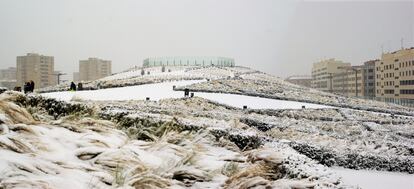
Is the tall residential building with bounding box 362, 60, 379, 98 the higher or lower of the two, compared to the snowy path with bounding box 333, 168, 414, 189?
higher

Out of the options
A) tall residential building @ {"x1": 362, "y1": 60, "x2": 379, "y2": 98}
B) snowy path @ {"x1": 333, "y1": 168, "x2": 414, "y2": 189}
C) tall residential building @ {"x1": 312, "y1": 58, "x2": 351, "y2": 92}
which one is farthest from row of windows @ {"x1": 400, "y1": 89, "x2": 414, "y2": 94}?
snowy path @ {"x1": 333, "y1": 168, "x2": 414, "y2": 189}

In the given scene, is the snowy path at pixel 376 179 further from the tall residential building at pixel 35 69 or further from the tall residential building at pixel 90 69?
the tall residential building at pixel 90 69

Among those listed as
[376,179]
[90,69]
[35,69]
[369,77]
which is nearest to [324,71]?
[369,77]

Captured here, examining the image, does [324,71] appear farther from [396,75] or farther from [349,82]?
[396,75]

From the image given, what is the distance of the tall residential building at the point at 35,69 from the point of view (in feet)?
290

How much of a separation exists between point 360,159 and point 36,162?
404 cm

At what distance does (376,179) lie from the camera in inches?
190

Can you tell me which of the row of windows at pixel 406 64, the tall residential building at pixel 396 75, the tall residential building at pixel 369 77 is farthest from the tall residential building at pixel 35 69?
the tall residential building at pixel 369 77

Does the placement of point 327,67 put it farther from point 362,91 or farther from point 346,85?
point 362,91

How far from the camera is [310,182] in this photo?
131 inches

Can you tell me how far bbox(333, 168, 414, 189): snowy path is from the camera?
14.6ft

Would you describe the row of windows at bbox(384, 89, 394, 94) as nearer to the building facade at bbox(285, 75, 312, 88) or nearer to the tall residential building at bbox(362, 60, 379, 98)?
the tall residential building at bbox(362, 60, 379, 98)

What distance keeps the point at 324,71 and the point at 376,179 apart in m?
130

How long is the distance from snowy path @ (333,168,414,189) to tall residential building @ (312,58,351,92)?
12171 centimetres
